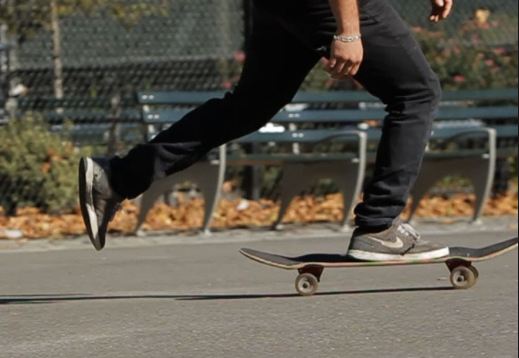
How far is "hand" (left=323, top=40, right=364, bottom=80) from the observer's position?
541cm

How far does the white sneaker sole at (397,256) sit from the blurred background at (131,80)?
13.1 ft

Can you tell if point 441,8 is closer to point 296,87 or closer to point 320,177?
point 296,87

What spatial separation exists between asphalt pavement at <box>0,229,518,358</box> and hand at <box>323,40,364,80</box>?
0.95m

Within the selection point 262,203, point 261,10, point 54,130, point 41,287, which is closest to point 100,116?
point 54,130

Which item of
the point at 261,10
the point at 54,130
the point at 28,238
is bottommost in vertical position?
the point at 28,238

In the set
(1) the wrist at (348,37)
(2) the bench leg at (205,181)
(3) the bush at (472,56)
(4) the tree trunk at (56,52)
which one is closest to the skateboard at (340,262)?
(1) the wrist at (348,37)

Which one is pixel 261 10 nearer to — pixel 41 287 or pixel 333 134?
pixel 41 287

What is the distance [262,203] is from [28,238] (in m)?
2.31

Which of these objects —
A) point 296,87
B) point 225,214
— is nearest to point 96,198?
point 296,87

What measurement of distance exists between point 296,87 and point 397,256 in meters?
0.83

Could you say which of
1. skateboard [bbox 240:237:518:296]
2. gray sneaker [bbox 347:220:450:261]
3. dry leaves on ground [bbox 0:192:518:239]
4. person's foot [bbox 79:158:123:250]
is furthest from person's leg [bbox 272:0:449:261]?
dry leaves on ground [bbox 0:192:518:239]

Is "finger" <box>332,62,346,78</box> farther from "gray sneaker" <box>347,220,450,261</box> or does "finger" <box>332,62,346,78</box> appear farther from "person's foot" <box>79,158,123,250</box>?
"person's foot" <box>79,158,123,250</box>

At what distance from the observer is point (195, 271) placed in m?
7.40

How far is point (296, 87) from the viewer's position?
605 centimetres
